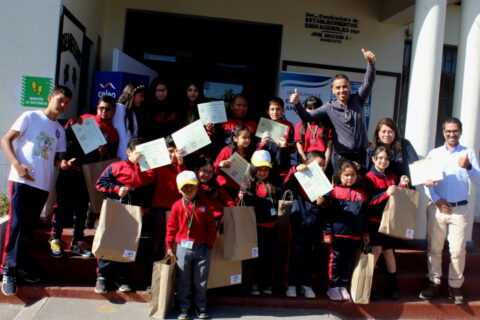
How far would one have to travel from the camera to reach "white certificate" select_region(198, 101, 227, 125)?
4.81 m

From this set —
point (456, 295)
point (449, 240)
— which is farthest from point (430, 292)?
point (449, 240)

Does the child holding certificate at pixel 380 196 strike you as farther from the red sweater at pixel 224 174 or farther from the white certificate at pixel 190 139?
the white certificate at pixel 190 139

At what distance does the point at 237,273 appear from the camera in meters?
4.33

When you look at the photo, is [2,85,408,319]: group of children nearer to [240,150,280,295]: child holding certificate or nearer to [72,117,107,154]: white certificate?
[240,150,280,295]: child holding certificate

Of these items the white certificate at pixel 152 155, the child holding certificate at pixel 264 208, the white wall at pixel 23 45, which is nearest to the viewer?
the white certificate at pixel 152 155

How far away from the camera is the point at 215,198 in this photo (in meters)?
4.42

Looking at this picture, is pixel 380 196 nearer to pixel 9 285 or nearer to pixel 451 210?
pixel 451 210

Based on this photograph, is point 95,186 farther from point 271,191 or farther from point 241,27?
point 241,27

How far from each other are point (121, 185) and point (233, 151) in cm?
112

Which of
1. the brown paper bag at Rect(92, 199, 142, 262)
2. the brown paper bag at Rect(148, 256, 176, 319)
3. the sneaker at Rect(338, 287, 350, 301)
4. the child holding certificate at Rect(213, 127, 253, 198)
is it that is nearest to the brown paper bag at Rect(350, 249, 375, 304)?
the sneaker at Rect(338, 287, 350, 301)

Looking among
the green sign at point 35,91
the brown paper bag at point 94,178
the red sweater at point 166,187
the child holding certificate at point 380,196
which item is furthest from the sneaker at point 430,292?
the green sign at point 35,91

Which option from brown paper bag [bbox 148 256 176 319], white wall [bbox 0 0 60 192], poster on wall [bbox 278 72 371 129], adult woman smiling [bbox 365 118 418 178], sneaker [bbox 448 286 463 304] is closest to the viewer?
brown paper bag [bbox 148 256 176 319]

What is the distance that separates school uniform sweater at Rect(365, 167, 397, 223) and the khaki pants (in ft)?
1.98

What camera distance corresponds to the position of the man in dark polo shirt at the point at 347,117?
460 cm
